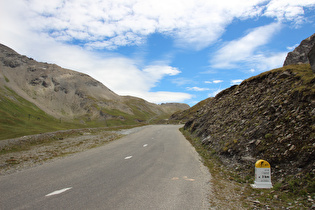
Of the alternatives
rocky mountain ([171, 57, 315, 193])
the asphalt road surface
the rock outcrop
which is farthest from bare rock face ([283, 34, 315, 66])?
the asphalt road surface

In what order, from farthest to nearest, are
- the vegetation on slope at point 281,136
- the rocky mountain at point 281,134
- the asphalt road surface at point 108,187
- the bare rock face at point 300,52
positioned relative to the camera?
the bare rock face at point 300,52 < the rocky mountain at point 281,134 < the vegetation on slope at point 281,136 < the asphalt road surface at point 108,187

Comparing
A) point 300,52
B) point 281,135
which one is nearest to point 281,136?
point 281,135

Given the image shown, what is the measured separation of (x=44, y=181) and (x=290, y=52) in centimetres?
2845

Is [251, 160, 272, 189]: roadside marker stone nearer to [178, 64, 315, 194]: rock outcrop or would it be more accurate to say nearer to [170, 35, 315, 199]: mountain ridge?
[170, 35, 315, 199]: mountain ridge

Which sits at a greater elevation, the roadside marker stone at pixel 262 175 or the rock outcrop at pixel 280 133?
the rock outcrop at pixel 280 133

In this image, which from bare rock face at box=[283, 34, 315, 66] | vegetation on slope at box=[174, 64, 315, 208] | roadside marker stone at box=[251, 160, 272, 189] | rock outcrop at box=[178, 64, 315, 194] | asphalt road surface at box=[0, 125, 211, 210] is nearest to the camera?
asphalt road surface at box=[0, 125, 211, 210]

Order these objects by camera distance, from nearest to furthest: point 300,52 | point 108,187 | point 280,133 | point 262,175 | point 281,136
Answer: point 262,175, point 108,187, point 281,136, point 280,133, point 300,52

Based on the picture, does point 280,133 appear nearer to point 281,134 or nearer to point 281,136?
point 281,134

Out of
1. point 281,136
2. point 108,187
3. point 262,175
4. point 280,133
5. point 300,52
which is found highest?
point 300,52

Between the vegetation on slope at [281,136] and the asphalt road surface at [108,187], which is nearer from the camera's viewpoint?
the asphalt road surface at [108,187]

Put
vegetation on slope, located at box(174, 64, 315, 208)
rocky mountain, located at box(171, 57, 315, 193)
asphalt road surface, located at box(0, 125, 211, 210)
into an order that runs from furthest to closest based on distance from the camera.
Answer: rocky mountain, located at box(171, 57, 315, 193) → vegetation on slope, located at box(174, 64, 315, 208) → asphalt road surface, located at box(0, 125, 211, 210)

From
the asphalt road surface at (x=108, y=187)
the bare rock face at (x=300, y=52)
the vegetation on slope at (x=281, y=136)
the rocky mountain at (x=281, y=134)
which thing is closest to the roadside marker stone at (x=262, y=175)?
the vegetation on slope at (x=281, y=136)

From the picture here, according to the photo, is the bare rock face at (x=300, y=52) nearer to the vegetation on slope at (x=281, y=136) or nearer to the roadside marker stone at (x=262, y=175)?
the vegetation on slope at (x=281, y=136)

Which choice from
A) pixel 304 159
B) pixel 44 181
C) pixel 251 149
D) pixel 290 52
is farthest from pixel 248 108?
pixel 44 181
